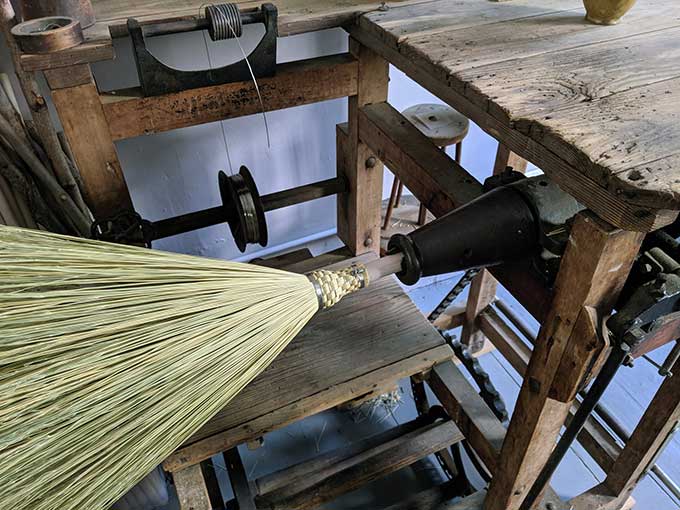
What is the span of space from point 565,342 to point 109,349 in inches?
23.2

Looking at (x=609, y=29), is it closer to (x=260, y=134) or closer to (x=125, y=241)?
(x=125, y=241)

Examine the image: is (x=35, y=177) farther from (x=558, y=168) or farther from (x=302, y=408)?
(x=558, y=168)

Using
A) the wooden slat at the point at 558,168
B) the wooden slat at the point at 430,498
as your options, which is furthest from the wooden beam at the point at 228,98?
the wooden slat at the point at 430,498

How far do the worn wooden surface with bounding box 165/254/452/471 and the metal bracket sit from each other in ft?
1.71

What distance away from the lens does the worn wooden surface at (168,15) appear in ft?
2.83

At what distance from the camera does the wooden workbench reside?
0.62 metres

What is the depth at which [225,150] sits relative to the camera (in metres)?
1.62

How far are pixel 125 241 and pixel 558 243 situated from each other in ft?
2.40

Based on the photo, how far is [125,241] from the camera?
0.99m

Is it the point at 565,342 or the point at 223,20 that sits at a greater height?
the point at 223,20

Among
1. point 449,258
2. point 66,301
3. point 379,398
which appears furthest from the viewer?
point 379,398

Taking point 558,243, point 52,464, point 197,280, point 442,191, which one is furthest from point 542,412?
point 52,464

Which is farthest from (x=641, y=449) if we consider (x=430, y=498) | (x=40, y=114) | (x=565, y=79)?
(x=40, y=114)

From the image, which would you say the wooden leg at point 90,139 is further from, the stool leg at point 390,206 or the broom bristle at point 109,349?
the stool leg at point 390,206
